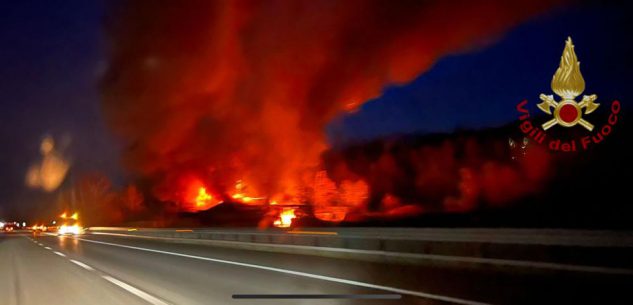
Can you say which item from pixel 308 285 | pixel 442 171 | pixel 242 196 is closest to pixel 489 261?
pixel 308 285

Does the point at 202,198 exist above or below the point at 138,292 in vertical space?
above

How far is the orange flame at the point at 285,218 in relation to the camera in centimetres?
4762

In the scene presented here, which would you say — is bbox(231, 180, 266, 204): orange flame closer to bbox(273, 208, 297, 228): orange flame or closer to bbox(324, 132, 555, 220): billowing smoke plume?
bbox(273, 208, 297, 228): orange flame

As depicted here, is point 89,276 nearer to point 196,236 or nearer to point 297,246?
point 297,246

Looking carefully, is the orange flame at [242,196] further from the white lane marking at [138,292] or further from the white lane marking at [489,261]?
the white lane marking at [138,292]

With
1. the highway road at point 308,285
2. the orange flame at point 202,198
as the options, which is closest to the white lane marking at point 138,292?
the highway road at point 308,285

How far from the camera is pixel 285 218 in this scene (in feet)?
160

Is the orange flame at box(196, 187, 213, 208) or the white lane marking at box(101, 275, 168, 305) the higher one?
the orange flame at box(196, 187, 213, 208)

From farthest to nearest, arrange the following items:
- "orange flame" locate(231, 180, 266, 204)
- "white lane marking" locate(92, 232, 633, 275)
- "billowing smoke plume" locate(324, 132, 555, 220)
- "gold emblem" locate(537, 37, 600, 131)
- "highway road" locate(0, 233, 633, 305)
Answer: "orange flame" locate(231, 180, 266, 204), "billowing smoke plume" locate(324, 132, 555, 220), "gold emblem" locate(537, 37, 600, 131), "white lane marking" locate(92, 232, 633, 275), "highway road" locate(0, 233, 633, 305)

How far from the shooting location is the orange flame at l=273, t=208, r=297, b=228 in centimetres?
4762

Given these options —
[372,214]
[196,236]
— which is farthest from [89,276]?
[372,214]

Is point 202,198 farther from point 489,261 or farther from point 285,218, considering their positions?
point 489,261

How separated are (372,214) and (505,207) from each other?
14.4 m

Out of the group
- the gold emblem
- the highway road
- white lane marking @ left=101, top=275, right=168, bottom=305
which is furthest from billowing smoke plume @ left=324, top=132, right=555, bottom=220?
white lane marking @ left=101, top=275, right=168, bottom=305
